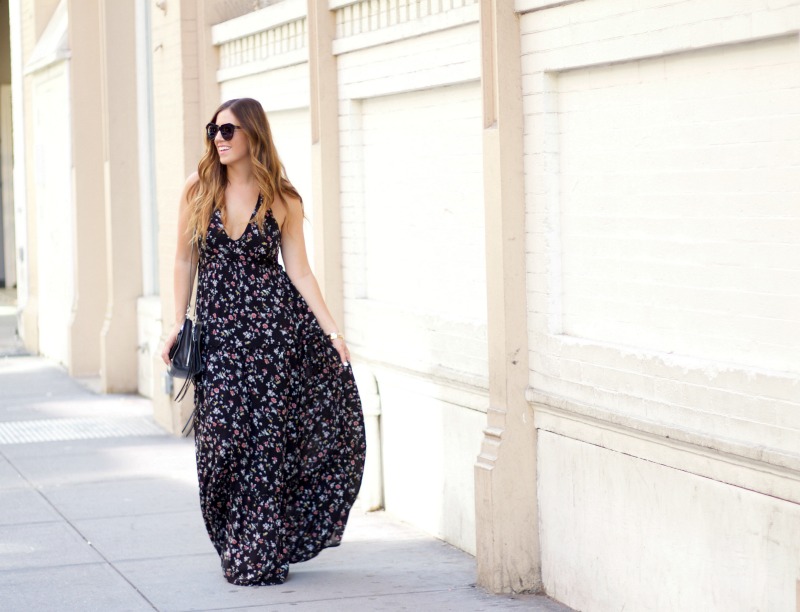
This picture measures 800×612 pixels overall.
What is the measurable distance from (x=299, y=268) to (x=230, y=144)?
1.93ft

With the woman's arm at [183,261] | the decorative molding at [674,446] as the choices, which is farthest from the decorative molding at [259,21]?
the decorative molding at [674,446]

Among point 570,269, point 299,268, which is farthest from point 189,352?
point 570,269

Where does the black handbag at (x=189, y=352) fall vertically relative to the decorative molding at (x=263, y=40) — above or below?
below

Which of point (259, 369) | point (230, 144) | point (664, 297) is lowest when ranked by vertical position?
point (259, 369)

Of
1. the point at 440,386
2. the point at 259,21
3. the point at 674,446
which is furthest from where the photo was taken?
the point at 259,21

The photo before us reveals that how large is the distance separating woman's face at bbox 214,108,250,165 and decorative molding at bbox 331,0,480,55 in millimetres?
1123

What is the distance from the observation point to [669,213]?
4949mm

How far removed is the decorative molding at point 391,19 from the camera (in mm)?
6320

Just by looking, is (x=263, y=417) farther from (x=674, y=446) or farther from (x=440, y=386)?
(x=674, y=446)

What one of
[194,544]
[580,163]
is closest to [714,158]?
[580,163]

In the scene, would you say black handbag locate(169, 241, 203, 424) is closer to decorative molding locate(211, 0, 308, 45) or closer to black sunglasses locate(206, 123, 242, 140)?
black sunglasses locate(206, 123, 242, 140)

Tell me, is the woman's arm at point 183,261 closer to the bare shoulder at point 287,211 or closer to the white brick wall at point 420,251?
the bare shoulder at point 287,211

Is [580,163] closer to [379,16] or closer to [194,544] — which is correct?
[379,16]

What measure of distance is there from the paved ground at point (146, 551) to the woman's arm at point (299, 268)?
991 millimetres
